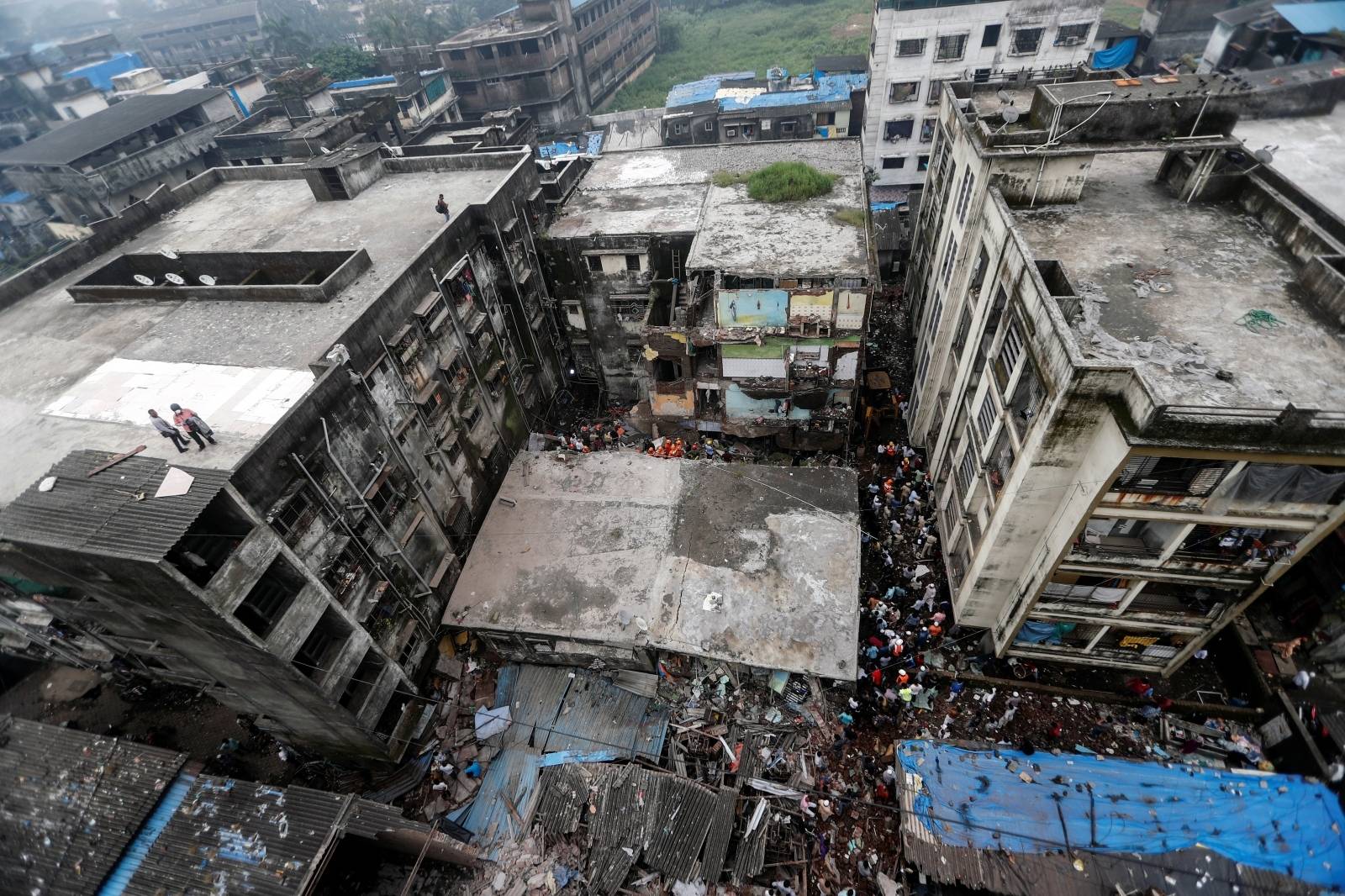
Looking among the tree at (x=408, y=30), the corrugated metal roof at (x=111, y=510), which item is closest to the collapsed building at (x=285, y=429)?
the corrugated metal roof at (x=111, y=510)

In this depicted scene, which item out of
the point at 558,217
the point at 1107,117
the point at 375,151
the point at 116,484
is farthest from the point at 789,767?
the point at 375,151

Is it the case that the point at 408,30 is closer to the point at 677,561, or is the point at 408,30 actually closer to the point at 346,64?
the point at 346,64

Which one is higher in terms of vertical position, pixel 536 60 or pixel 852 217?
pixel 536 60

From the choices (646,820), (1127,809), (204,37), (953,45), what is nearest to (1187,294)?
(1127,809)

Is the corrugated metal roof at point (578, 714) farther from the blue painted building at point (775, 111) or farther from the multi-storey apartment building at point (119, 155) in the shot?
the multi-storey apartment building at point (119, 155)

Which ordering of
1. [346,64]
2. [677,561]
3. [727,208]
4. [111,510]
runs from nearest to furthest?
[111,510] → [677,561] → [727,208] → [346,64]

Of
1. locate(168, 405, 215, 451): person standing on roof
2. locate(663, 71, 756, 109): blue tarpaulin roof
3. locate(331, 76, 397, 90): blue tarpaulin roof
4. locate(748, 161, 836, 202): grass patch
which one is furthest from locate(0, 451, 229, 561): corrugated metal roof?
locate(331, 76, 397, 90): blue tarpaulin roof

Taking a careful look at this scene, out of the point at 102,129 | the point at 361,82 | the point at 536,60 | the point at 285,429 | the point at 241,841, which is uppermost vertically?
the point at 285,429
